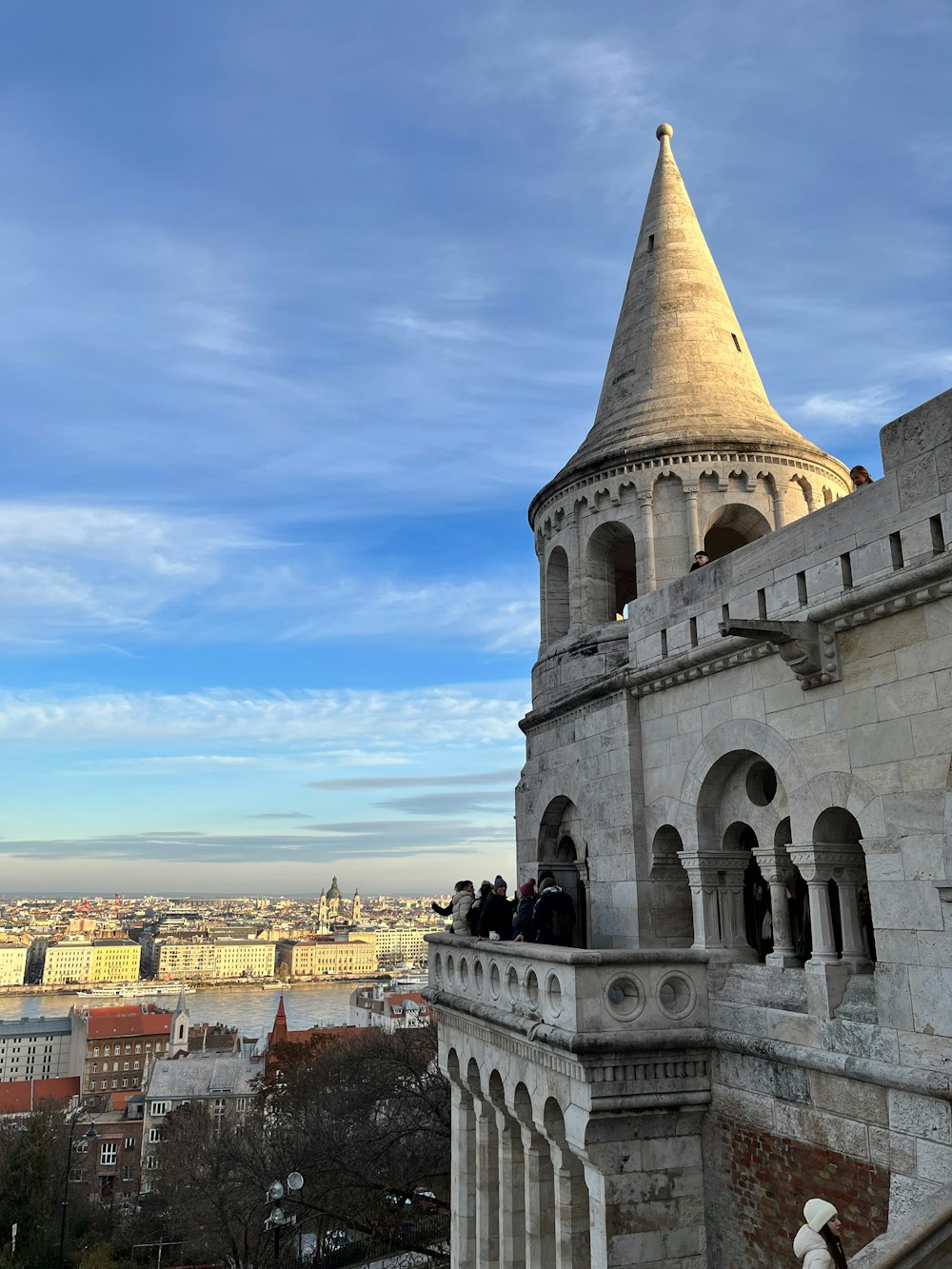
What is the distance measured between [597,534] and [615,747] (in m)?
3.68

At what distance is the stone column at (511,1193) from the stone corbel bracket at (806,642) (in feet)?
19.6

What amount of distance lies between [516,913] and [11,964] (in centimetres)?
18788

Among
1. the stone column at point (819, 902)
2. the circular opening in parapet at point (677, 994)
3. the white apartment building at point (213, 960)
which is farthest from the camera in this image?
the white apartment building at point (213, 960)

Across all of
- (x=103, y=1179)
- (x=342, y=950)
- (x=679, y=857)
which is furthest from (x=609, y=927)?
(x=342, y=950)

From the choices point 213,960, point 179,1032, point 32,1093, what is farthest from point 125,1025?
point 213,960

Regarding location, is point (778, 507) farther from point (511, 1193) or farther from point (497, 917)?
point (511, 1193)

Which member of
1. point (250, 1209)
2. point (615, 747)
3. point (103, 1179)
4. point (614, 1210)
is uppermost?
point (615, 747)

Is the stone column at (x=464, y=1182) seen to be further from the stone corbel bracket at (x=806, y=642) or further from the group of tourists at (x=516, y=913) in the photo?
the stone corbel bracket at (x=806, y=642)

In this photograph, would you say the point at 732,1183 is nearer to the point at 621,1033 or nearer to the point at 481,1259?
the point at 621,1033

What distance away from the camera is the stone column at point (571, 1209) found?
9.10m

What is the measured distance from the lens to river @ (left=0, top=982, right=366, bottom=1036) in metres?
126

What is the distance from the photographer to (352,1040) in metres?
49.8

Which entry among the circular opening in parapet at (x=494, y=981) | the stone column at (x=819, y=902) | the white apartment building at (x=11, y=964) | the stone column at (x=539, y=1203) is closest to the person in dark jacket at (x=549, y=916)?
the circular opening in parapet at (x=494, y=981)

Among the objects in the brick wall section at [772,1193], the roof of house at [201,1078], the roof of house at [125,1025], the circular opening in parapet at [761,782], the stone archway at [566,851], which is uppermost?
the circular opening in parapet at [761,782]
